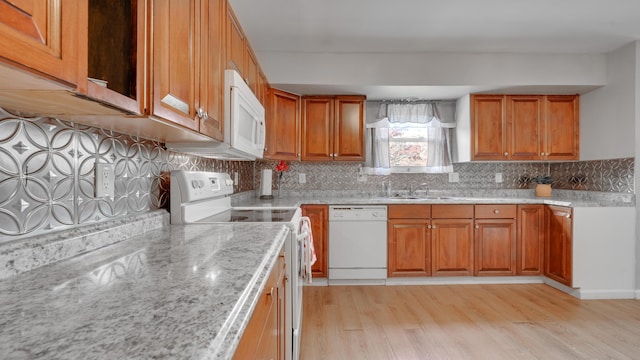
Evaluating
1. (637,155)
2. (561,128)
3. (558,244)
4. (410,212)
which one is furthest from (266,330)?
(561,128)

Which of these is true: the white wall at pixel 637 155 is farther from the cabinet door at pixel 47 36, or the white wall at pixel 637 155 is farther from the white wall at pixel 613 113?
the cabinet door at pixel 47 36

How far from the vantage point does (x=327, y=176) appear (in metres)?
3.88

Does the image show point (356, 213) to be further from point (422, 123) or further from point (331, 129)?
point (422, 123)

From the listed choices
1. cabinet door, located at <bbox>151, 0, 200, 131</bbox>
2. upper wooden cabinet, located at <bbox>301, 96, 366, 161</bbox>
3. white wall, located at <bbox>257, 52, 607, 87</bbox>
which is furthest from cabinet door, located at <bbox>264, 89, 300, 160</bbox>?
cabinet door, located at <bbox>151, 0, 200, 131</bbox>

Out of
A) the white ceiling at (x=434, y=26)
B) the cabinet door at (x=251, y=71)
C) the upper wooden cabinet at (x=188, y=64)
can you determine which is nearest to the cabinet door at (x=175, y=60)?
the upper wooden cabinet at (x=188, y=64)

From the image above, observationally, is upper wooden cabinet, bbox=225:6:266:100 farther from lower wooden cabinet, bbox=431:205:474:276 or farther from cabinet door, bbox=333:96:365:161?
lower wooden cabinet, bbox=431:205:474:276

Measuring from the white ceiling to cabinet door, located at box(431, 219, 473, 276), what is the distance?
1.37m

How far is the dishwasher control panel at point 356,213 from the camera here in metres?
3.29

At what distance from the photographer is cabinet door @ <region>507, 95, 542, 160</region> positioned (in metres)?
3.52

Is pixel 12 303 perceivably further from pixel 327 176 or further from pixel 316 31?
pixel 327 176

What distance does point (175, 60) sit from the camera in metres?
1.09

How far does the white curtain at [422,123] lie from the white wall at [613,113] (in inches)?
50.8

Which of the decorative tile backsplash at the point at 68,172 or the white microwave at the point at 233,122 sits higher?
the white microwave at the point at 233,122

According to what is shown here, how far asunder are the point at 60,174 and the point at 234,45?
3.90 feet
